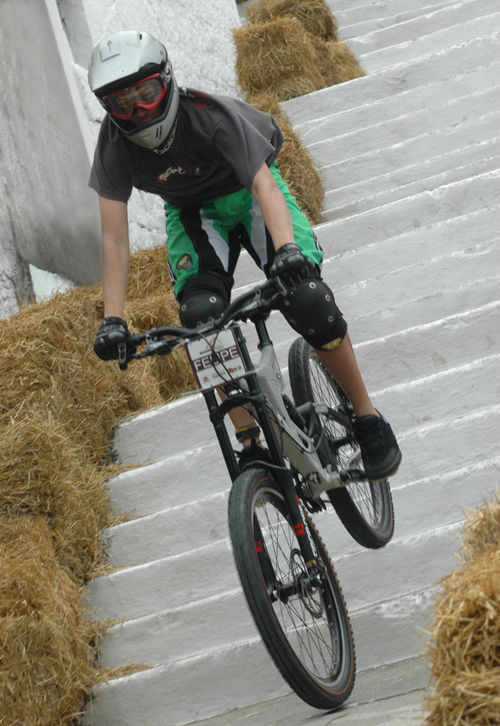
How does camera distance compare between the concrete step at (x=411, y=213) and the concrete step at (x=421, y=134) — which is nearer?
the concrete step at (x=411, y=213)

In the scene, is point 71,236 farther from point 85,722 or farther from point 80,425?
point 85,722

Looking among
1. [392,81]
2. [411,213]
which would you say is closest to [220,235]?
[411,213]

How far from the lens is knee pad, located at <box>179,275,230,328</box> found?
2.68 m

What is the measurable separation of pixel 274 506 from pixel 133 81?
3.65 feet

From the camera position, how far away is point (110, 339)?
97.2 inches

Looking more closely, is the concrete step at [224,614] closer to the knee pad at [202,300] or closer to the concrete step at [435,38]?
the knee pad at [202,300]

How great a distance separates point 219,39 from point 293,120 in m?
1.38

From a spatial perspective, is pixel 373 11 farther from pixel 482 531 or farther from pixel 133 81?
pixel 482 531

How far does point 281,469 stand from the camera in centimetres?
252

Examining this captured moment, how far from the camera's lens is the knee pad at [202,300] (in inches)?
105

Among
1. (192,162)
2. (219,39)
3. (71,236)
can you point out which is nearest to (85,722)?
(192,162)

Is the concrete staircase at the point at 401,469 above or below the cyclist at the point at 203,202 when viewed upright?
below

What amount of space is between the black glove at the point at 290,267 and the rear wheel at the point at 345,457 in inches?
31.1

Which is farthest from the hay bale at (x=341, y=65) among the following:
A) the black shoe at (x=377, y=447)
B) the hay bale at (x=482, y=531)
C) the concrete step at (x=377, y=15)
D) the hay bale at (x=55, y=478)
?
the hay bale at (x=482, y=531)
